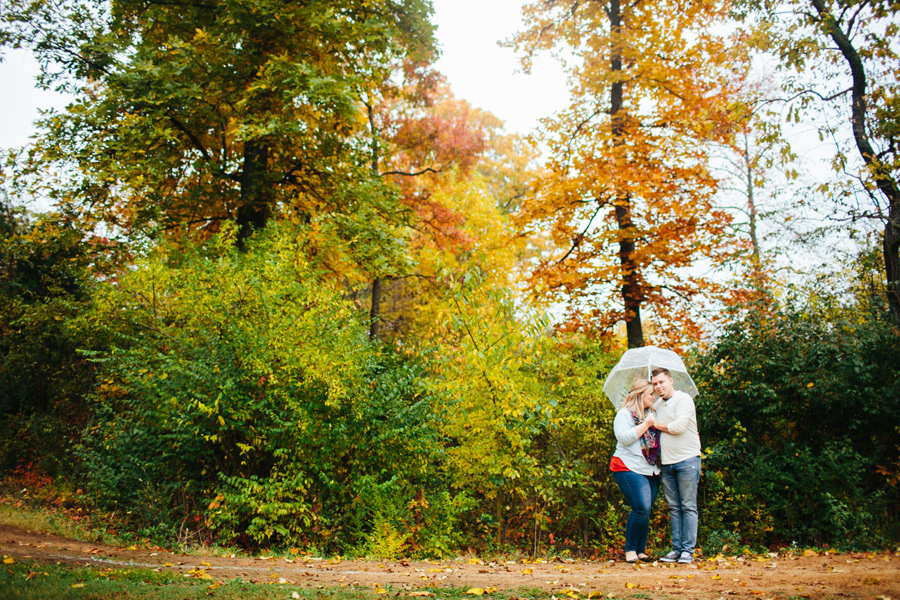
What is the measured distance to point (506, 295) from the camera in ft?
22.7

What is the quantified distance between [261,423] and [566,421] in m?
4.24

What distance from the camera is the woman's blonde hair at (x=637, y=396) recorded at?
577 centimetres

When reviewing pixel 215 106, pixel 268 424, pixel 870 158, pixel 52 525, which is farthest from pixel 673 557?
pixel 215 106

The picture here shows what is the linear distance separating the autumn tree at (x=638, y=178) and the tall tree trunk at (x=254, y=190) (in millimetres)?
5572

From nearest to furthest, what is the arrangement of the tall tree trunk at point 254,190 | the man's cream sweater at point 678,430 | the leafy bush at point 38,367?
the man's cream sweater at point 678,430 < the tall tree trunk at point 254,190 < the leafy bush at point 38,367

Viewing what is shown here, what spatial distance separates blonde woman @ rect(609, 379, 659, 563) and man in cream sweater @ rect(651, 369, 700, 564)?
0.10 meters

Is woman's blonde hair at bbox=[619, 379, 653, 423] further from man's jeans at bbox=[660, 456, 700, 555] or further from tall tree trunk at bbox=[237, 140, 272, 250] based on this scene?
tall tree trunk at bbox=[237, 140, 272, 250]

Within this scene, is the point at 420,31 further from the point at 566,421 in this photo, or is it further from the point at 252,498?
the point at 252,498

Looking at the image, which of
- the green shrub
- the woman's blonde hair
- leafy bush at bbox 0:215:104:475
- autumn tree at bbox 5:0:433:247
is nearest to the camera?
the woman's blonde hair

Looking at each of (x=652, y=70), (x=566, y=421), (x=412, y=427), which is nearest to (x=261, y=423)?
(x=412, y=427)

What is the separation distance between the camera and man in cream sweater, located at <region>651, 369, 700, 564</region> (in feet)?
18.1

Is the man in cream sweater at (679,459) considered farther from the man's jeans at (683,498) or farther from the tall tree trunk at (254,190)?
the tall tree trunk at (254,190)

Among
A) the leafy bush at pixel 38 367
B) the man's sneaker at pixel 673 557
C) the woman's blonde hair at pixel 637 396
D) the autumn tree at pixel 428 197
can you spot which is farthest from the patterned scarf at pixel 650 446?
the leafy bush at pixel 38 367

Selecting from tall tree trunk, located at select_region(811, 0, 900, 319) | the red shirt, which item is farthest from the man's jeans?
tall tree trunk, located at select_region(811, 0, 900, 319)
